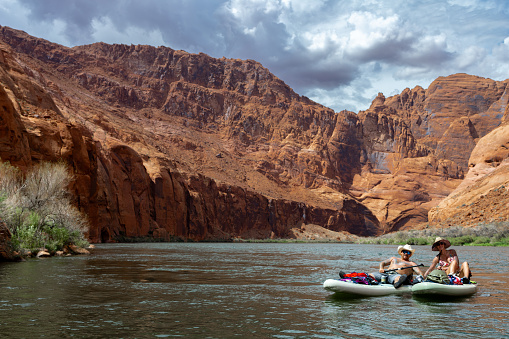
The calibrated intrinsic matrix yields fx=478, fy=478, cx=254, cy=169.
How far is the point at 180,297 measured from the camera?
1407 cm

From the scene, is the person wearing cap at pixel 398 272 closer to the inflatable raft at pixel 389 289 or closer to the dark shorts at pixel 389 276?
the dark shorts at pixel 389 276

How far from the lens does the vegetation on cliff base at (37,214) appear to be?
27984 mm

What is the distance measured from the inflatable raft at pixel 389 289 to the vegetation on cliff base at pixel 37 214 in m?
18.7

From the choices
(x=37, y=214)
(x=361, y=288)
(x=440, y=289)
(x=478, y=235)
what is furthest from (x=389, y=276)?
(x=478, y=235)

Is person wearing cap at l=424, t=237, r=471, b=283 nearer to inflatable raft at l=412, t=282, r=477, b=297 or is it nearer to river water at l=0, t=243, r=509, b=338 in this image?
inflatable raft at l=412, t=282, r=477, b=297

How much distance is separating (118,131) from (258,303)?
112m

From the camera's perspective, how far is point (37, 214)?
3161 centimetres

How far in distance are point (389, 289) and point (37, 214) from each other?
82.3ft

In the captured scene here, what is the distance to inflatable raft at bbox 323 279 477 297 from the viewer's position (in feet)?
45.8

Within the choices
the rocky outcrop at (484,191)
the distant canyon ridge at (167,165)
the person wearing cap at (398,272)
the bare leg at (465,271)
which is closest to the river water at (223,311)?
the person wearing cap at (398,272)

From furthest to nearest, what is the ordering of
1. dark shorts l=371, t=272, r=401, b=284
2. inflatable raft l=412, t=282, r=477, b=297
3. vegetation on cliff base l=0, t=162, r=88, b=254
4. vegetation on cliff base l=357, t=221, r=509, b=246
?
1. vegetation on cliff base l=357, t=221, r=509, b=246
2. vegetation on cliff base l=0, t=162, r=88, b=254
3. dark shorts l=371, t=272, r=401, b=284
4. inflatable raft l=412, t=282, r=477, b=297

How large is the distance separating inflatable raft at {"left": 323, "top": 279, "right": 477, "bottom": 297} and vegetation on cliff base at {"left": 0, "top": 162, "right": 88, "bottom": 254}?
18694 mm

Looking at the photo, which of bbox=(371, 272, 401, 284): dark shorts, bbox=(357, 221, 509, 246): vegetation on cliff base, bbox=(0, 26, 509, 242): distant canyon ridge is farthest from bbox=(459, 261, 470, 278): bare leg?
bbox=(357, 221, 509, 246): vegetation on cliff base

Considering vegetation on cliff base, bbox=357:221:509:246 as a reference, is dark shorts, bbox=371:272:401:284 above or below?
below
